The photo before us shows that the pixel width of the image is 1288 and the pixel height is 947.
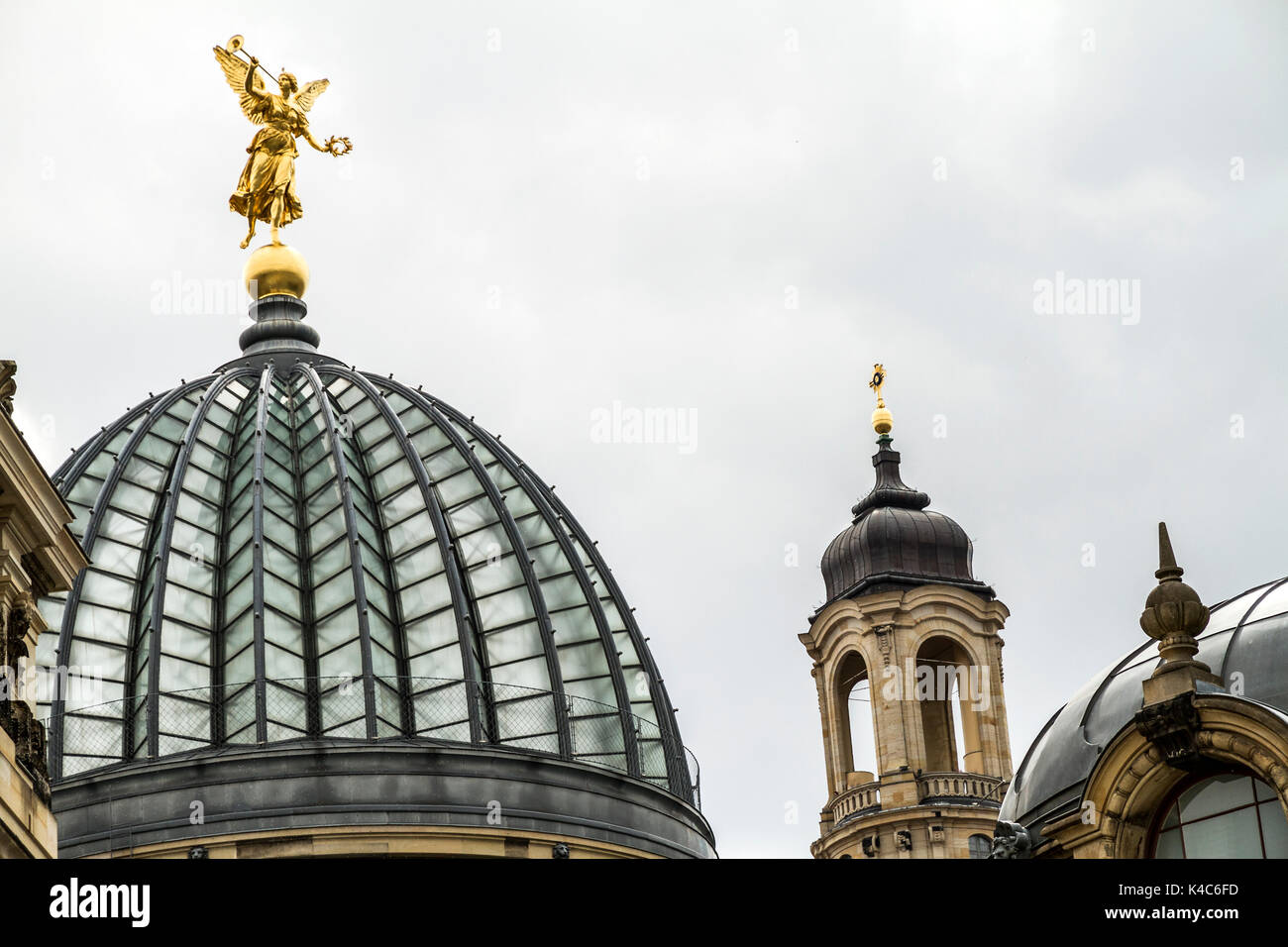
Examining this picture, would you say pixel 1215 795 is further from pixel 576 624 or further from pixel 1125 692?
pixel 576 624

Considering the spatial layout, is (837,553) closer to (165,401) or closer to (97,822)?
(165,401)

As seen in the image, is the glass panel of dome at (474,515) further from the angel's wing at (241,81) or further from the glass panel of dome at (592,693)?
the angel's wing at (241,81)

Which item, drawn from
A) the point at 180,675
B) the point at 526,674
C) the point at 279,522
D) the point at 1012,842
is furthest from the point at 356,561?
the point at 1012,842

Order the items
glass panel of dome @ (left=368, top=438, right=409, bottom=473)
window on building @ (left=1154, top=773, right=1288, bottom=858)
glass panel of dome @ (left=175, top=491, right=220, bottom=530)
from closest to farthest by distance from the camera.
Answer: window on building @ (left=1154, top=773, right=1288, bottom=858) < glass panel of dome @ (left=175, top=491, right=220, bottom=530) < glass panel of dome @ (left=368, top=438, right=409, bottom=473)

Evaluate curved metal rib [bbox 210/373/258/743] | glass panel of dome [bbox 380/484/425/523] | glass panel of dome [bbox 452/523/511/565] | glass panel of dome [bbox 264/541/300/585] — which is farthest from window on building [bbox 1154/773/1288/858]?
glass panel of dome [bbox 380/484/425/523]

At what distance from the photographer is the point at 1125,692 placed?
30.9 m

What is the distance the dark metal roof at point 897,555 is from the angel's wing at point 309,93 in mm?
17773

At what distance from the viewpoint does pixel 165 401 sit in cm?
4541

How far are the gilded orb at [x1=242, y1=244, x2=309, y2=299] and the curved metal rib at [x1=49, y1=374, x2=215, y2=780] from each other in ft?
12.9

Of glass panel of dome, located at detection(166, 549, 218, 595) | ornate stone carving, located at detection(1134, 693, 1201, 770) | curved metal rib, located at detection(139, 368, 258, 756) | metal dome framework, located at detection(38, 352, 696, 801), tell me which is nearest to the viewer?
ornate stone carving, located at detection(1134, 693, 1201, 770)

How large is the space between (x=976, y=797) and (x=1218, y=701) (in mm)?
30220

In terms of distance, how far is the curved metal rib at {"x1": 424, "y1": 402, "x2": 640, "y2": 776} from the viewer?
4212cm

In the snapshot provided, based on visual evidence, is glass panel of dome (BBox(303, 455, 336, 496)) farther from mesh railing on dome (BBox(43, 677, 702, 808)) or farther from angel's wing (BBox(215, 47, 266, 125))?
angel's wing (BBox(215, 47, 266, 125))
